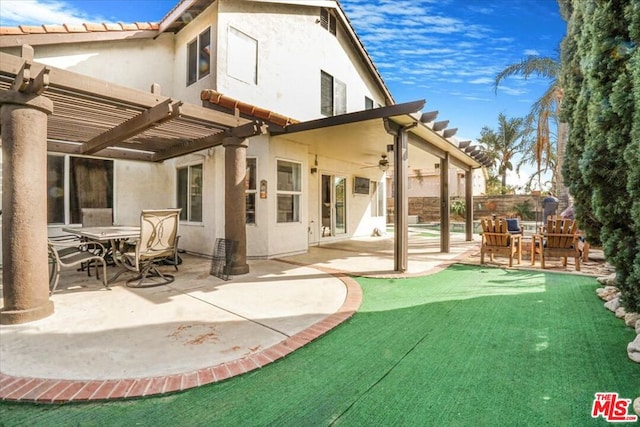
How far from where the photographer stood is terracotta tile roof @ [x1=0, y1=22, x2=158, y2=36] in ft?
19.7

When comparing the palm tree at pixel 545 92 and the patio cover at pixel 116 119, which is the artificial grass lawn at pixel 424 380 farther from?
the palm tree at pixel 545 92

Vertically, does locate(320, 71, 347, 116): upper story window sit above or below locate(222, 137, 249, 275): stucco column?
above

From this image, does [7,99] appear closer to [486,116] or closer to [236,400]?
[236,400]

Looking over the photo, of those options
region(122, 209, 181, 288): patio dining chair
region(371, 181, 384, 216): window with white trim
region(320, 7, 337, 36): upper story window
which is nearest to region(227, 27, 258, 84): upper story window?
region(320, 7, 337, 36): upper story window

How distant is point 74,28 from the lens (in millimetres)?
6953

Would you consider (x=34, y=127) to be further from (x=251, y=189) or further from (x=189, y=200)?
(x=189, y=200)

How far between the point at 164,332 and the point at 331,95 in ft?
31.1

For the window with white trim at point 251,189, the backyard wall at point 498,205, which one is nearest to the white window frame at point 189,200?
the window with white trim at point 251,189

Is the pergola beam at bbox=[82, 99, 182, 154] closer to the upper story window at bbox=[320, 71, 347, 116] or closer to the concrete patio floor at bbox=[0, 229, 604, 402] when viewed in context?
the concrete patio floor at bbox=[0, 229, 604, 402]

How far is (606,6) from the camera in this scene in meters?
2.74

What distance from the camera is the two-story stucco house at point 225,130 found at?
19.7 feet

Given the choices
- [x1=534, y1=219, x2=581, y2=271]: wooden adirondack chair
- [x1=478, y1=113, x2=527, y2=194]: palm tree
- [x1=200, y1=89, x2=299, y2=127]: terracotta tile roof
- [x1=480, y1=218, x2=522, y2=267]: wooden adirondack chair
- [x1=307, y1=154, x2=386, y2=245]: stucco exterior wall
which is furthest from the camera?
[x1=478, y1=113, x2=527, y2=194]: palm tree

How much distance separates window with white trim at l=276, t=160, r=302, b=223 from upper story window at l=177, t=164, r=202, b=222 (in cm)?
226

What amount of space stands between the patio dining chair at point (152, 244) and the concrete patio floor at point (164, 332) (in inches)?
11.7
